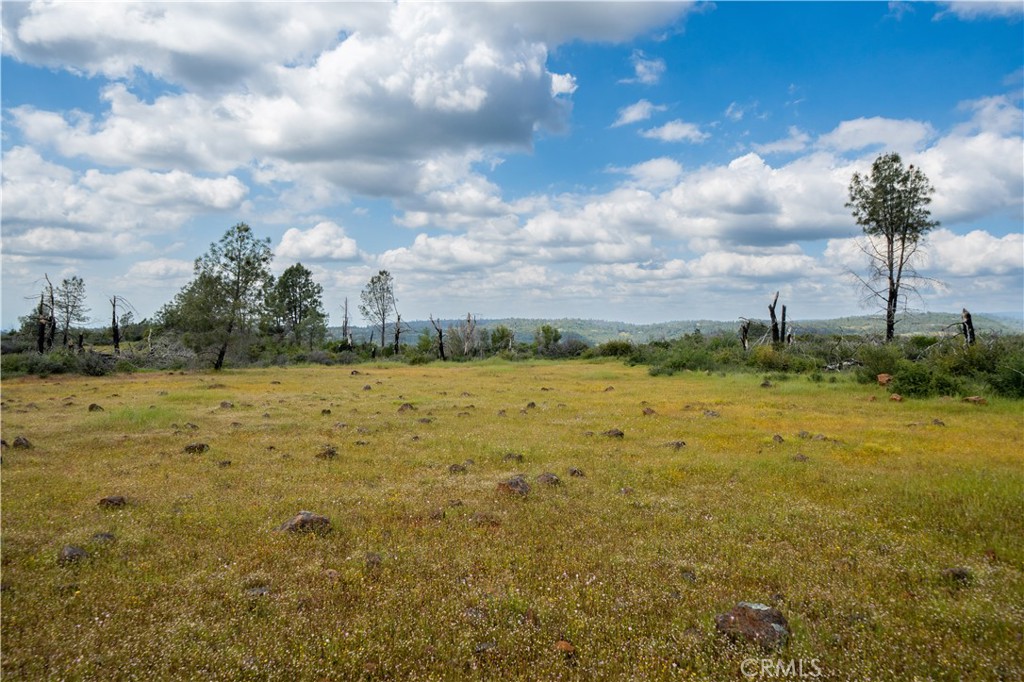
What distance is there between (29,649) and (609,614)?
257 inches

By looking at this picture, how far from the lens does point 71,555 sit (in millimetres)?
8109

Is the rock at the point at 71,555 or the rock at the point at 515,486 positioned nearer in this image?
the rock at the point at 71,555

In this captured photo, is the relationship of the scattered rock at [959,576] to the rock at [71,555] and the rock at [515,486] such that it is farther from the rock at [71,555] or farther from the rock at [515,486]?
the rock at [71,555]

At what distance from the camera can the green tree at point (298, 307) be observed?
8262 cm

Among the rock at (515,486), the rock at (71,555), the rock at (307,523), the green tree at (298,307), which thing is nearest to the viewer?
the rock at (71,555)

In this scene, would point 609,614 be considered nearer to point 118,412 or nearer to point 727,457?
point 727,457

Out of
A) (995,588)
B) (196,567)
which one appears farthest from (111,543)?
(995,588)

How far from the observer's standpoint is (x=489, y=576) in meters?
7.83

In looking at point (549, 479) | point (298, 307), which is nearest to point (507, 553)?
point (549, 479)

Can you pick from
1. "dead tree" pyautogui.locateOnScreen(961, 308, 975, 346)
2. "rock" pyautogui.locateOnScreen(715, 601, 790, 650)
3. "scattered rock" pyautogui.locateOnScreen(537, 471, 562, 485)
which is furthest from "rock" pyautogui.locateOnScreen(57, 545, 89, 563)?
"dead tree" pyautogui.locateOnScreen(961, 308, 975, 346)

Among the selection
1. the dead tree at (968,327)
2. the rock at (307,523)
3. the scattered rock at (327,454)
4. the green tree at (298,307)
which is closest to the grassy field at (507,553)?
the rock at (307,523)

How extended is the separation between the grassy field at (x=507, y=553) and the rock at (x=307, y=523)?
0.22 metres

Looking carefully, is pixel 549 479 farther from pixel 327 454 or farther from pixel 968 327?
pixel 968 327

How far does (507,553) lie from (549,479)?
156 inches
